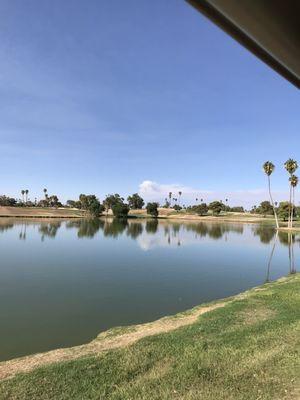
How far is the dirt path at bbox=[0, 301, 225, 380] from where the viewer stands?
8.38m

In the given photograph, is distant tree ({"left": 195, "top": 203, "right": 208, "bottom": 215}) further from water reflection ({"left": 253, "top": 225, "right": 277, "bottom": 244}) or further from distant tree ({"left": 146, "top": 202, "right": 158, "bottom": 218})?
water reflection ({"left": 253, "top": 225, "right": 277, "bottom": 244})

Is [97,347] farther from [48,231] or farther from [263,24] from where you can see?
[48,231]

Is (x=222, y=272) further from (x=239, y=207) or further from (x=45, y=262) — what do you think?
(x=239, y=207)

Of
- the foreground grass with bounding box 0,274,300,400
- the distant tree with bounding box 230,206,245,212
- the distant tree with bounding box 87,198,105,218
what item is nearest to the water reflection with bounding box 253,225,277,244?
the foreground grass with bounding box 0,274,300,400

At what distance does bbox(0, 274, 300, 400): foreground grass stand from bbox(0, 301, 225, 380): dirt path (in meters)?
0.78

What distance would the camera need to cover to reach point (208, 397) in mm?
5734

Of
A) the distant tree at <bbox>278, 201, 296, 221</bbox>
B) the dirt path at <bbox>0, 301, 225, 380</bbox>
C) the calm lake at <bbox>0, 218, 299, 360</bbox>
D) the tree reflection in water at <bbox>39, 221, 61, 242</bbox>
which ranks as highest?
the distant tree at <bbox>278, 201, 296, 221</bbox>

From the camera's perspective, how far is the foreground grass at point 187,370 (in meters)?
6.06

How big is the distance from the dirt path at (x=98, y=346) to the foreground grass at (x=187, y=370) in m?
0.78

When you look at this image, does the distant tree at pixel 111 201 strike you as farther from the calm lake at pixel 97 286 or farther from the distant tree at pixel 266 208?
the calm lake at pixel 97 286

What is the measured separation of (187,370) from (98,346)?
348cm

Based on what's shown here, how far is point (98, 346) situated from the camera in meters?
9.71

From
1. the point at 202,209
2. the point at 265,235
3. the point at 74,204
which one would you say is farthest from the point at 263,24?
the point at 74,204

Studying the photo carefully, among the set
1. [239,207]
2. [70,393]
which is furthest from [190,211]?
[70,393]
